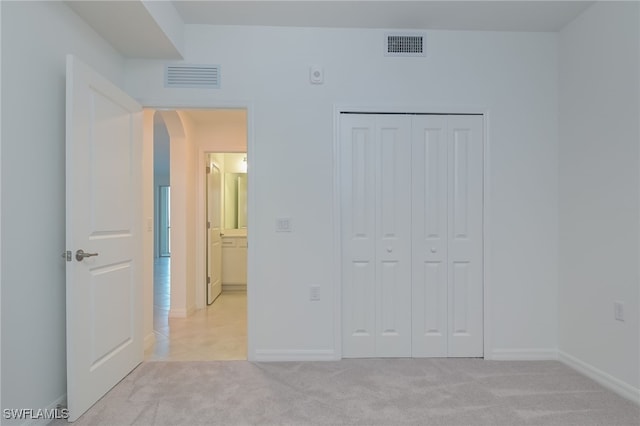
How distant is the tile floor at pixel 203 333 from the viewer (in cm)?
313

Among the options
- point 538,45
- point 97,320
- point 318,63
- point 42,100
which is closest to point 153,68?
point 42,100

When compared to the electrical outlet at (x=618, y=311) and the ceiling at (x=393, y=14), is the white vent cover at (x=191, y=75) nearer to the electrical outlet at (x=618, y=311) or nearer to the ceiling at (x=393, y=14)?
the ceiling at (x=393, y=14)

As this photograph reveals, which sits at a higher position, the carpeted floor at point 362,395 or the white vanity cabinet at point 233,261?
the white vanity cabinet at point 233,261

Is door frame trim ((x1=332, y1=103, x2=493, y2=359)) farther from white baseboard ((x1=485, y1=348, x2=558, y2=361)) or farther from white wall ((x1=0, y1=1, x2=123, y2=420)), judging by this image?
white wall ((x1=0, y1=1, x2=123, y2=420))

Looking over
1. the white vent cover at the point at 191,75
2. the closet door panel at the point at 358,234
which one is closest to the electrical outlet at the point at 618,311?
the closet door panel at the point at 358,234

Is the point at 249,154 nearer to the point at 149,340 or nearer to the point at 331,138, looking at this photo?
the point at 331,138

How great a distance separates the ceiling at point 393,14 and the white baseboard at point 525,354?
2527 mm

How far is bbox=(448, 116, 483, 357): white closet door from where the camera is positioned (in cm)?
303

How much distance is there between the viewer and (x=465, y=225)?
3.03m

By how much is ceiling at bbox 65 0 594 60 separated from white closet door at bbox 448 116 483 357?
29.8 inches

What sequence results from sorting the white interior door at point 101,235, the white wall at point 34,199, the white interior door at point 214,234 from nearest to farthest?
the white wall at point 34,199 < the white interior door at point 101,235 < the white interior door at point 214,234

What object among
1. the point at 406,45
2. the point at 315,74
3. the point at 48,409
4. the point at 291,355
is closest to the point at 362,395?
the point at 291,355

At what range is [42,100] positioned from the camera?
2.08 m

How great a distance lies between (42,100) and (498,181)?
3101 millimetres
